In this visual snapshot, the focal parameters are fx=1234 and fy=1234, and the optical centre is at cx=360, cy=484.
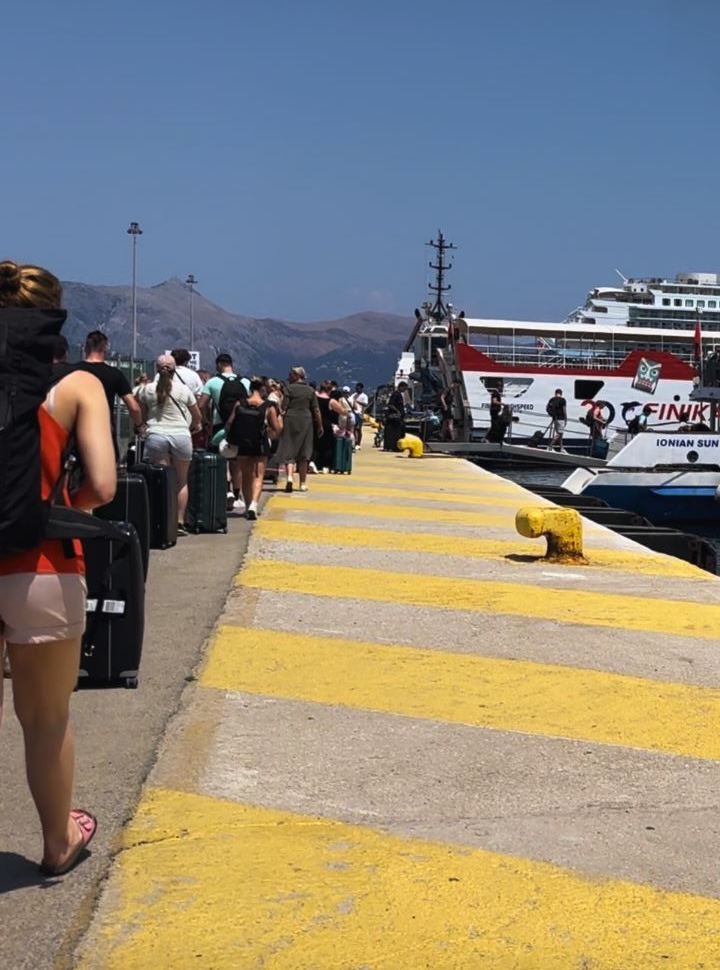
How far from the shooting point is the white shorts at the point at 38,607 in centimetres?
329

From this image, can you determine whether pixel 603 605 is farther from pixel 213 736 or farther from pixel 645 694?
pixel 213 736

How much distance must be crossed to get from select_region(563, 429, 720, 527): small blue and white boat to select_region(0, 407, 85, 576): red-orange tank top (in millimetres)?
19942

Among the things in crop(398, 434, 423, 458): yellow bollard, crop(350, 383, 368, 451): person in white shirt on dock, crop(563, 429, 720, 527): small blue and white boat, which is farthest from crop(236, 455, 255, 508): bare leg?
crop(350, 383, 368, 451): person in white shirt on dock

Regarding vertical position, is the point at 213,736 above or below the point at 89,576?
below

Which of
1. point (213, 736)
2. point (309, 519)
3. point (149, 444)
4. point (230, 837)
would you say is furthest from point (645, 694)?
point (309, 519)

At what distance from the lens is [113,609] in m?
4.90

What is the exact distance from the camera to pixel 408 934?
11.2 ft

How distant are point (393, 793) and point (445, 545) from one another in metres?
7.46

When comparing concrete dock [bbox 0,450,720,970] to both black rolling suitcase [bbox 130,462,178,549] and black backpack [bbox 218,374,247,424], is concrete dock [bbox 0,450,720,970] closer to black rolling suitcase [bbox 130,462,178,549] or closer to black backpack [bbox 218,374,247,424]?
black rolling suitcase [bbox 130,462,178,549]

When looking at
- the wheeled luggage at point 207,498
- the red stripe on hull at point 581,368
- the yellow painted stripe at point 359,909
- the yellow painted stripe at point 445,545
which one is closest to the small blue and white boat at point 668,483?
the yellow painted stripe at point 445,545

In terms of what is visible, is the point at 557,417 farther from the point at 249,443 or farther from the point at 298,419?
the point at 249,443

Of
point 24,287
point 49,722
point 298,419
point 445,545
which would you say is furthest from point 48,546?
point 298,419

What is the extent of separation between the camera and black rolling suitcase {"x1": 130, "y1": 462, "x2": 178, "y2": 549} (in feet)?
28.7

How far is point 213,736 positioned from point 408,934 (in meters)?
1.93
